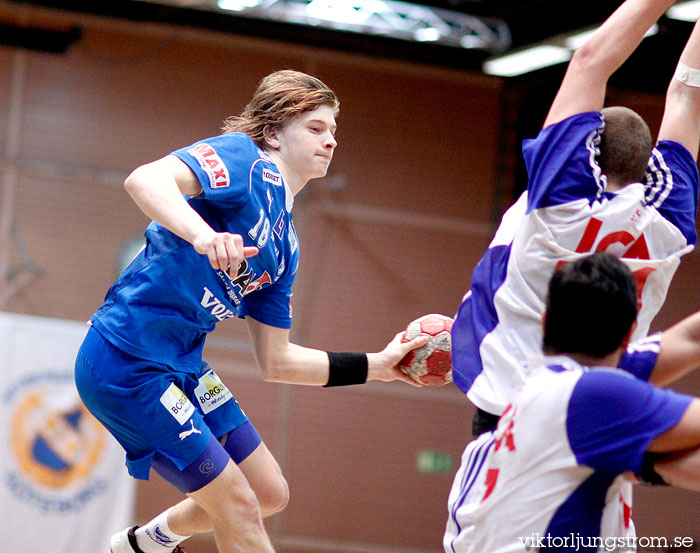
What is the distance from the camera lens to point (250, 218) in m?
3.47

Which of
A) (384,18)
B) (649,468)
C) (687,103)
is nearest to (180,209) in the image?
(649,468)

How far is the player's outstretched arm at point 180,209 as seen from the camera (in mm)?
2816

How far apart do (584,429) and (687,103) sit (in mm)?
1528

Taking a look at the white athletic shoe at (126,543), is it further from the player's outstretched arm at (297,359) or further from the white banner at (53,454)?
the white banner at (53,454)

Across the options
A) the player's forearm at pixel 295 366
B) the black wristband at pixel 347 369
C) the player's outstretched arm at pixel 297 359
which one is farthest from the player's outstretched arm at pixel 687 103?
the player's forearm at pixel 295 366

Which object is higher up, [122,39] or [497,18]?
[497,18]

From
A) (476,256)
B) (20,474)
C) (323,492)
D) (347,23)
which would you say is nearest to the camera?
(20,474)

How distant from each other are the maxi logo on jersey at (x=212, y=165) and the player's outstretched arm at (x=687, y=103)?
5.20 ft

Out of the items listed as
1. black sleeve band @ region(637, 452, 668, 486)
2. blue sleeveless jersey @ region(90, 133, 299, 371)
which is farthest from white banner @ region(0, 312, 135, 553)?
black sleeve band @ region(637, 452, 668, 486)

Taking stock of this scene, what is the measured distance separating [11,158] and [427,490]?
6.39 metres

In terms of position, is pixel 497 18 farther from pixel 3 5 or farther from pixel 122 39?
pixel 3 5

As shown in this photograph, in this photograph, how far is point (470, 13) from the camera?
10.5m

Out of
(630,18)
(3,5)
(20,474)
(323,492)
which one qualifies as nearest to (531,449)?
(630,18)

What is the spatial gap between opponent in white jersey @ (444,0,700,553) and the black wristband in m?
1.03
